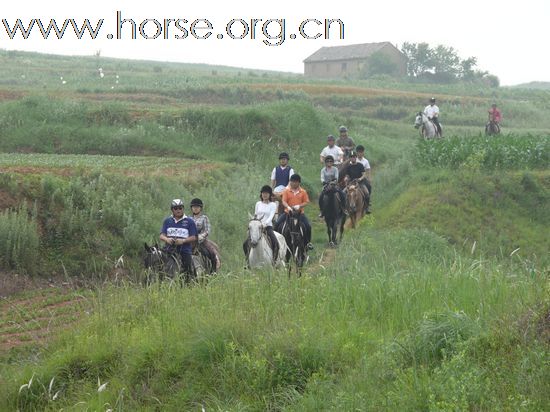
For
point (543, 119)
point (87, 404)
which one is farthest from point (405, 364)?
point (543, 119)

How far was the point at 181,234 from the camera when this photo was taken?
14000 mm

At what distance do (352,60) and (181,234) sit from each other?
90.0 meters

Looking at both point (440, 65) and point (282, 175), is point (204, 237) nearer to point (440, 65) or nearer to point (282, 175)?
point (282, 175)

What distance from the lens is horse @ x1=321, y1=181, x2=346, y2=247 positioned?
66.0 ft

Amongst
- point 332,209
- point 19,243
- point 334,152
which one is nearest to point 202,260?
point 19,243

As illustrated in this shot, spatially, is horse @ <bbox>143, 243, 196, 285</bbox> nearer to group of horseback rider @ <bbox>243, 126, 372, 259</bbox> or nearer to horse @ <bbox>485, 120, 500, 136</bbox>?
group of horseback rider @ <bbox>243, 126, 372, 259</bbox>

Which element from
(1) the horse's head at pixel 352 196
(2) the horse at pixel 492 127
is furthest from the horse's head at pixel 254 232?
(2) the horse at pixel 492 127

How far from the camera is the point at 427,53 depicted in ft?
333

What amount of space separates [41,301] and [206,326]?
6.49 metres

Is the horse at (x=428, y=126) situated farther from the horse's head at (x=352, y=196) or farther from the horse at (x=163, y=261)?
the horse at (x=163, y=261)

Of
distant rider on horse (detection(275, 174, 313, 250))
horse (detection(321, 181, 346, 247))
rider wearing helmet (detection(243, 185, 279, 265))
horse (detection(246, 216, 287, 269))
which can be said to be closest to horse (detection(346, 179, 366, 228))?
horse (detection(321, 181, 346, 247))

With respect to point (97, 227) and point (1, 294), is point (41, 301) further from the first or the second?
point (97, 227)

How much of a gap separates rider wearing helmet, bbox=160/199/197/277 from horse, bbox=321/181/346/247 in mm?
6623


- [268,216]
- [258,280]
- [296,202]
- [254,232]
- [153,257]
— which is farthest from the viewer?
[296,202]
